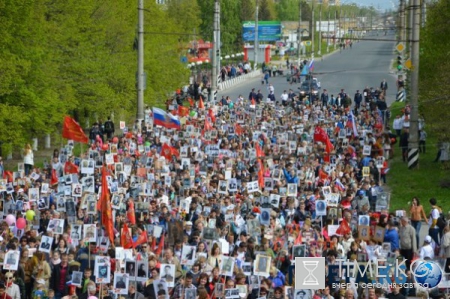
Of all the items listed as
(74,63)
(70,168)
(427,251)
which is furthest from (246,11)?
(427,251)

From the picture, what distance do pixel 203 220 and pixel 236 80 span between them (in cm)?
6379

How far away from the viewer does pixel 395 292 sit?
19.5 meters

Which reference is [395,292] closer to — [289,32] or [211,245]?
[211,245]

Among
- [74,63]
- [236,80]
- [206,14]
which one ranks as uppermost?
[206,14]

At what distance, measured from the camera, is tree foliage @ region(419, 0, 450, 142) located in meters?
37.5

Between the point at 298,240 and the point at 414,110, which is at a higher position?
the point at 414,110

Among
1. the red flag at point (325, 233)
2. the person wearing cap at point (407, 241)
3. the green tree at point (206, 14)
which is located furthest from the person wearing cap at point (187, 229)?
the green tree at point (206, 14)

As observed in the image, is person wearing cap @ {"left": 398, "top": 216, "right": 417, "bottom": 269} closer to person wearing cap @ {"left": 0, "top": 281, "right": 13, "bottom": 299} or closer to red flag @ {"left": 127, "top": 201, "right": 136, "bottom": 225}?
red flag @ {"left": 127, "top": 201, "right": 136, "bottom": 225}

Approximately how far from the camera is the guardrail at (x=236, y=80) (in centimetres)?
8249

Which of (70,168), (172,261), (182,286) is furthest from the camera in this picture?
(70,168)

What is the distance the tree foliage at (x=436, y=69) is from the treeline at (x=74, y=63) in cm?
1166

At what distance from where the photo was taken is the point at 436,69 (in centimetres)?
4312

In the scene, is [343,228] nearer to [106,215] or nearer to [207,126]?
[106,215]

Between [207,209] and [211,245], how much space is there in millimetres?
3830
